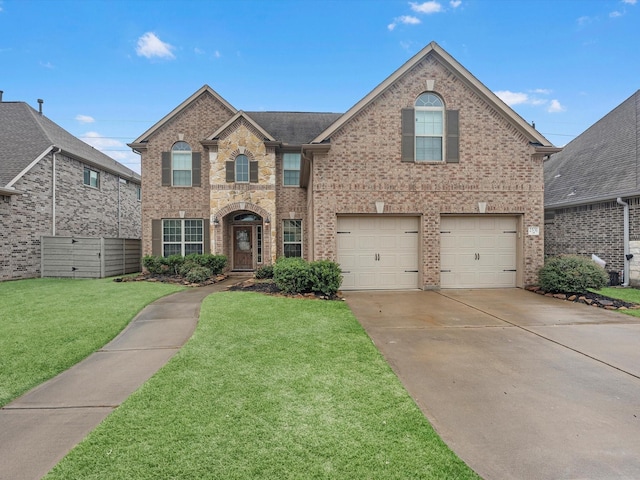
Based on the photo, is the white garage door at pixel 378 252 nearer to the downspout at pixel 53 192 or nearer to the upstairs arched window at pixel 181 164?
the upstairs arched window at pixel 181 164

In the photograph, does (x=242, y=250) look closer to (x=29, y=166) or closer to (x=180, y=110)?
(x=180, y=110)

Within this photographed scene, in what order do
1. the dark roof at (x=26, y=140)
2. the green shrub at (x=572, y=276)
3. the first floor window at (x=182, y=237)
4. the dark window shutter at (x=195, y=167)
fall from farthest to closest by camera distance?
the dark window shutter at (x=195, y=167) < the first floor window at (x=182, y=237) < the dark roof at (x=26, y=140) < the green shrub at (x=572, y=276)

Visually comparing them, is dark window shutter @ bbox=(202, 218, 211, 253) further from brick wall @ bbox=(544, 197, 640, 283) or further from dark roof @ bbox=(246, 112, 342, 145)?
brick wall @ bbox=(544, 197, 640, 283)

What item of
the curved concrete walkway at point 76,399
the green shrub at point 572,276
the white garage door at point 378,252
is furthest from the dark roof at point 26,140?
the green shrub at point 572,276

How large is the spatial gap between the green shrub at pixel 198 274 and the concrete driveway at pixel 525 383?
7330 millimetres

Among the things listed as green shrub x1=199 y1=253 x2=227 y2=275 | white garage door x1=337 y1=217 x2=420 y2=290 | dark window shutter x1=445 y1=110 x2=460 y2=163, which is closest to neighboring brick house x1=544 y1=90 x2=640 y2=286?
dark window shutter x1=445 y1=110 x2=460 y2=163

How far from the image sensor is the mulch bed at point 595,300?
7.55m

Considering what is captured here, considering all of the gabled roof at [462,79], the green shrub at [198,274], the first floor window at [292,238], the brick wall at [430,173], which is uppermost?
the gabled roof at [462,79]

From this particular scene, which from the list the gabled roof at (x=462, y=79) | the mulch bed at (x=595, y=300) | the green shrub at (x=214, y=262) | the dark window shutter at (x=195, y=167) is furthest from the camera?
the dark window shutter at (x=195, y=167)

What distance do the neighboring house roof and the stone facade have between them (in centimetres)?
2208

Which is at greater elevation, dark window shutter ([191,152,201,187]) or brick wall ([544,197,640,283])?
dark window shutter ([191,152,201,187])

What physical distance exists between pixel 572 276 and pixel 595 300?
0.79m

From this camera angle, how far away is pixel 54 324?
19.7ft

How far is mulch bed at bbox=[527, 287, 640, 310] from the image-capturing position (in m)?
7.55
